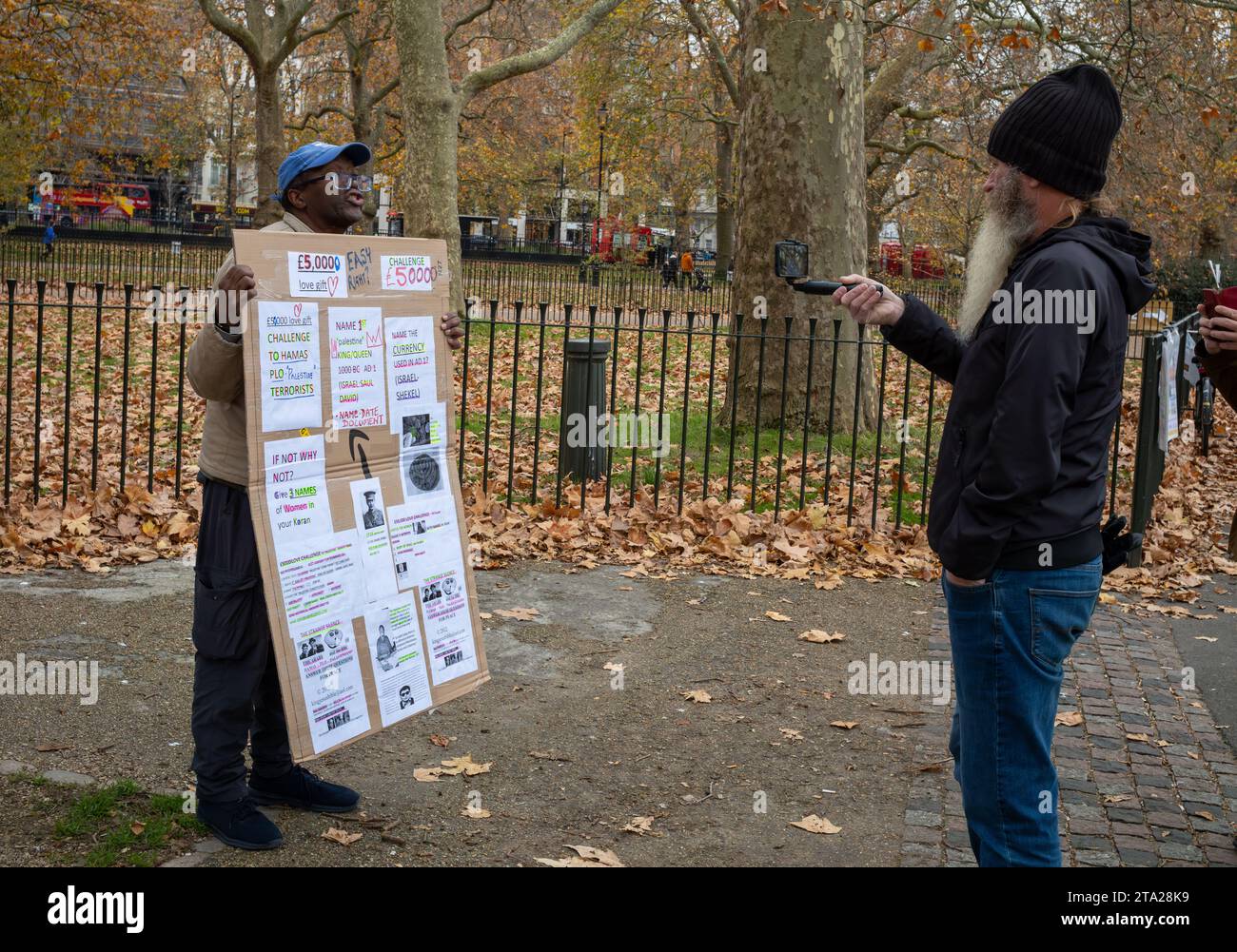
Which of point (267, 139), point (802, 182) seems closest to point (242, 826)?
point (802, 182)

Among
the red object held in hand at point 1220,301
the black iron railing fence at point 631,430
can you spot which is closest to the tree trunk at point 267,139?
the black iron railing fence at point 631,430

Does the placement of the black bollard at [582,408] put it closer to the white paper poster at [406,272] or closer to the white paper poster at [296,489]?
the white paper poster at [406,272]

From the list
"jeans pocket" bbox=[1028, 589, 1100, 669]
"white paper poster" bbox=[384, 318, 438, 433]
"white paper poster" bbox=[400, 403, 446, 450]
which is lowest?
"jeans pocket" bbox=[1028, 589, 1100, 669]

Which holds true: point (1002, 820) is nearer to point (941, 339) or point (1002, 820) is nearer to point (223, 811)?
point (941, 339)

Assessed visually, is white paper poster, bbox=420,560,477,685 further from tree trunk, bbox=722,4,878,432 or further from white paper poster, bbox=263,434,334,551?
tree trunk, bbox=722,4,878,432

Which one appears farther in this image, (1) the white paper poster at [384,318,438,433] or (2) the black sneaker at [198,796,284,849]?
(1) the white paper poster at [384,318,438,433]

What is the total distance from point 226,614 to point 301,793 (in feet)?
2.57

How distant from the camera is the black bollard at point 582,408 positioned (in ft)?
30.6

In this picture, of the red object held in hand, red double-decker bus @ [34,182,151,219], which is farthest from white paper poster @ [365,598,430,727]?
red double-decker bus @ [34,182,151,219]

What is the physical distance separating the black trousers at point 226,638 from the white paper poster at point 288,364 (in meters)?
0.29

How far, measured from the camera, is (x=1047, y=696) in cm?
311

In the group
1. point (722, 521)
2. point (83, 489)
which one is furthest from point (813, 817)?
point (83, 489)

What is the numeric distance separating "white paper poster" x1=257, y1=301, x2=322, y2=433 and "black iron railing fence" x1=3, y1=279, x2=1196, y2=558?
3.26 meters

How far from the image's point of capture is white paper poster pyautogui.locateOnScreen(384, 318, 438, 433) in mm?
4359
